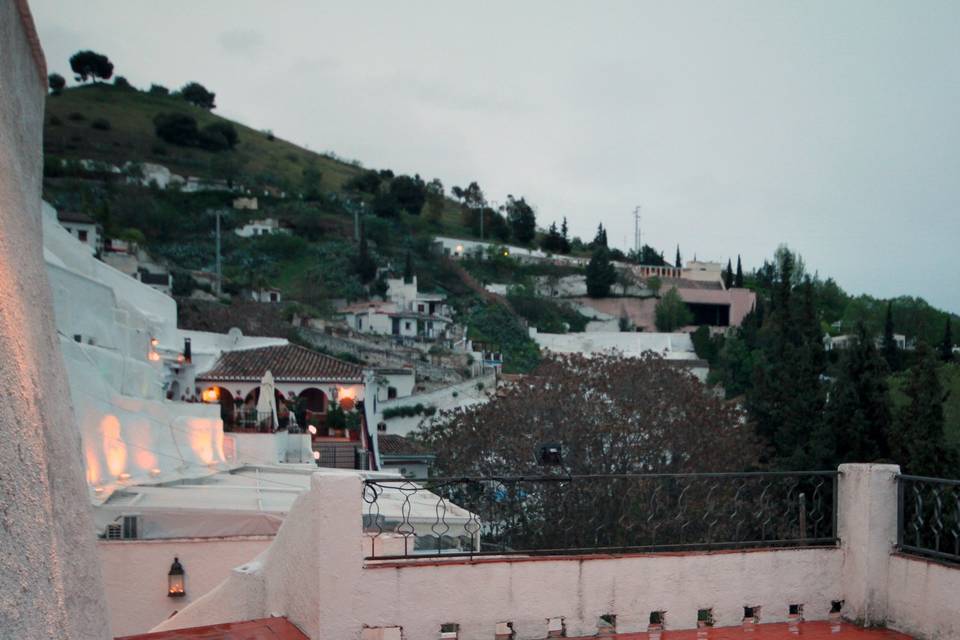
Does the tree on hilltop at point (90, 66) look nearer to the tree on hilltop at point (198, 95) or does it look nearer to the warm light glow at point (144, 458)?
the tree on hilltop at point (198, 95)

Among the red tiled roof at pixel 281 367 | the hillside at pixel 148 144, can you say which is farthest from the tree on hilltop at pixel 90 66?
the red tiled roof at pixel 281 367

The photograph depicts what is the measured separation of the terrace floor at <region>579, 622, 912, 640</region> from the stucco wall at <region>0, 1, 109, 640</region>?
9.55 ft

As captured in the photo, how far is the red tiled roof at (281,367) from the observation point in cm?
2856

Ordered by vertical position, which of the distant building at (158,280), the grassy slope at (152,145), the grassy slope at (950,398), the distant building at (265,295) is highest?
the grassy slope at (152,145)

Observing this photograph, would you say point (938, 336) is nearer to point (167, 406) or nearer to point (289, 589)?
point (167, 406)

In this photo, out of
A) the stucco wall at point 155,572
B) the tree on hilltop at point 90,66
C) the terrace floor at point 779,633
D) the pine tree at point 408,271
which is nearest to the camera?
the terrace floor at point 779,633

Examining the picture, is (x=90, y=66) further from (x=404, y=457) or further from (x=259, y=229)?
(x=404, y=457)

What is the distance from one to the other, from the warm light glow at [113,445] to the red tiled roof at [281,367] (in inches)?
614

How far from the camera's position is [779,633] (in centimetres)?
516

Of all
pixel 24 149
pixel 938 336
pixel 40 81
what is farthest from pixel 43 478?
pixel 938 336

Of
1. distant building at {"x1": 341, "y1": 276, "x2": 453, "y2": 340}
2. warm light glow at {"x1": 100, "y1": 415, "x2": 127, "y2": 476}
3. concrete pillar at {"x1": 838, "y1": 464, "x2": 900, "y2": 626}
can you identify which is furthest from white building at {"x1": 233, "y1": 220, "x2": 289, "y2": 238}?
concrete pillar at {"x1": 838, "y1": 464, "x2": 900, "y2": 626}

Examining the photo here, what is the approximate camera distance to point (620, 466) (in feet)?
61.1

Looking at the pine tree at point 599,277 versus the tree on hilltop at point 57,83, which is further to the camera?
the tree on hilltop at point 57,83

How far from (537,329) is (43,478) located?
5713 centimetres
